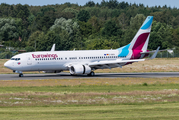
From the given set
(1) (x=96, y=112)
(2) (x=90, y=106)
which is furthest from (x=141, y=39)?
(1) (x=96, y=112)

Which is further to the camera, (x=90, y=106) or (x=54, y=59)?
(x=54, y=59)

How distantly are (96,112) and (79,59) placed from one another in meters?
32.9

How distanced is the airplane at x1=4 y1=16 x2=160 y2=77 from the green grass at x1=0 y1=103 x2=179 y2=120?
27.7m

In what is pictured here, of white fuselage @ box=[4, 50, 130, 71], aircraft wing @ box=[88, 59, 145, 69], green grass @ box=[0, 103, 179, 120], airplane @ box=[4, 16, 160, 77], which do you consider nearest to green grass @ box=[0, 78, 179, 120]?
green grass @ box=[0, 103, 179, 120]

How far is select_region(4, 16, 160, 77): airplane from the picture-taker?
1934 inches

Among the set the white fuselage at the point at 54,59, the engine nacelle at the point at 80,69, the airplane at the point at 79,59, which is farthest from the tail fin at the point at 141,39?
the engine nacelle at the point at 80,69

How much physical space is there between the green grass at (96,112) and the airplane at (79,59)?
1092 inches

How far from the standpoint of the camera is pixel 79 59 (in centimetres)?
5256

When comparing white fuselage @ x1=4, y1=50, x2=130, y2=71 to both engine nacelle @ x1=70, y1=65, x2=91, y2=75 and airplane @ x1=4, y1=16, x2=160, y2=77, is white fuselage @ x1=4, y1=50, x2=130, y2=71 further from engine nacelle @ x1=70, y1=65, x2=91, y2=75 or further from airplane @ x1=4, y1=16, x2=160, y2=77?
engine nacelle @ x1=70, y1=65, x2=91, y2=75

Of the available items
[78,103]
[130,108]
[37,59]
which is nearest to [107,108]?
[130,108]

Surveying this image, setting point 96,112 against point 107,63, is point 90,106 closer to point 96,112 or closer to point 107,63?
point 96,112

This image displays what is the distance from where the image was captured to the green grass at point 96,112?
714 inches

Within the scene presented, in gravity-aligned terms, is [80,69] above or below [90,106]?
above

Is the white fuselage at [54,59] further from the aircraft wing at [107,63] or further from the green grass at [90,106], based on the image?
the green grass at [90,106]
